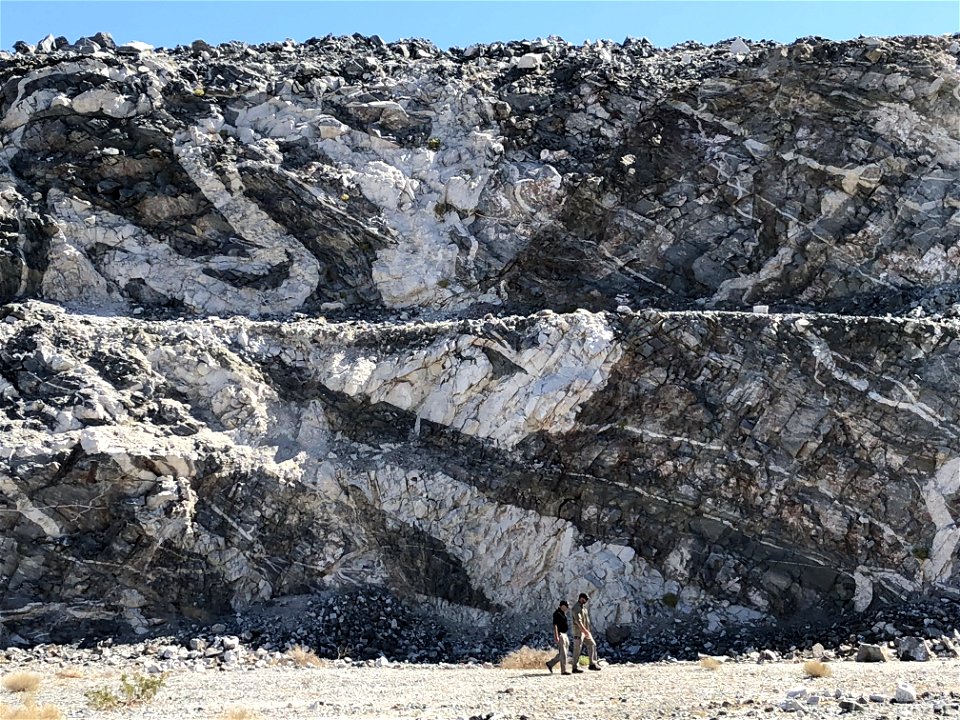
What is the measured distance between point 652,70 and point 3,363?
1599cm

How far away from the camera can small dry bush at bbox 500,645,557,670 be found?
571 inches

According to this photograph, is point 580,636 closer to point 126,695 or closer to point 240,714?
point 240,714

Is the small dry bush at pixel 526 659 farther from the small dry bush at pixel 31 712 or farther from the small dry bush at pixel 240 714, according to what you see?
the small dry bush at pixel 31 712

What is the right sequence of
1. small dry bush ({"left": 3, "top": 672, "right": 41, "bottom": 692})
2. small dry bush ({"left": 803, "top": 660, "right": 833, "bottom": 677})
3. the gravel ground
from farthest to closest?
small dry bush ({"left": 3, "top": 672, "right": 41, "bottom": 692})
small dry bush ({"left": 803, "top": 660, "right": 833, "bottom": 677})
the gravel ground

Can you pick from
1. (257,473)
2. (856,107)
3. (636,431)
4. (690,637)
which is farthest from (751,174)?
(257,473)

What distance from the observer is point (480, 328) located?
59.8ft

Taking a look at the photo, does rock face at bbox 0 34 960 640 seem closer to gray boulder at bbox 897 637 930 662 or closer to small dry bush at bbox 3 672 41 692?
gray boulder at bbox 897 637 930 662

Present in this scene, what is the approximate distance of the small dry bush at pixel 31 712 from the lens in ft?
35.1

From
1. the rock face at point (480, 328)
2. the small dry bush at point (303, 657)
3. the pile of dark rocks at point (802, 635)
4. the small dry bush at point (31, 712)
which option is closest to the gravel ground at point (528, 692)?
the small dry bush at point (31, 712)

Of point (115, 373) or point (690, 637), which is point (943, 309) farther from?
point (115, 373)

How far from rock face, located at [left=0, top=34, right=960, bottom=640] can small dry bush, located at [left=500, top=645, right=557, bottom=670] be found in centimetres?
129

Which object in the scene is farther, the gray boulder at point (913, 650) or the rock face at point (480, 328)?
the rock face at point (480, 328)

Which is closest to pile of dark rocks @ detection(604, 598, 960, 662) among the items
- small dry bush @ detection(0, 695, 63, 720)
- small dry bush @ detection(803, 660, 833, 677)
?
small dry bush @ detection(803, 660, 833, 677)

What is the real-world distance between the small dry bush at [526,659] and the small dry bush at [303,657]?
9.65 feet
